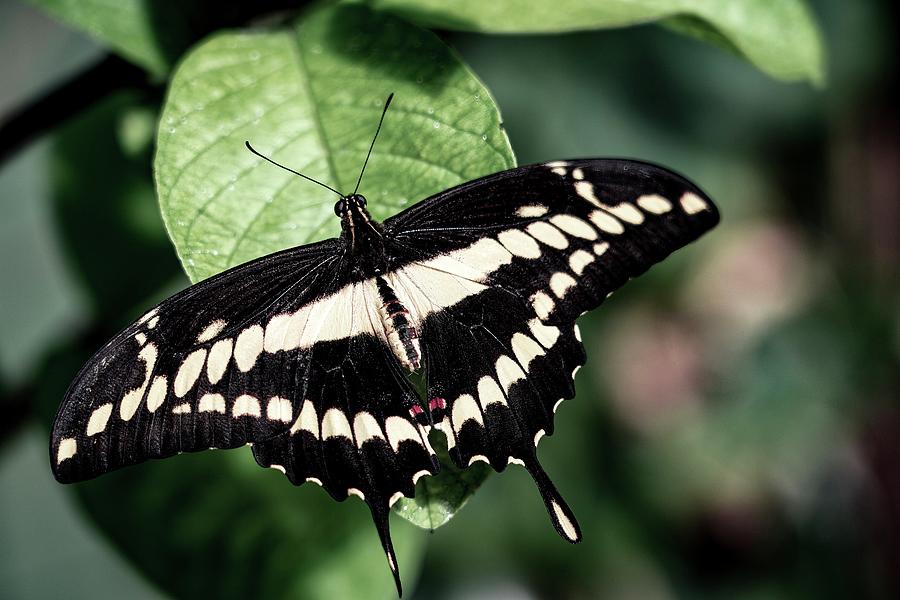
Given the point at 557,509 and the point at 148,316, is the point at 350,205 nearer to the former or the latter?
the point at 148,316

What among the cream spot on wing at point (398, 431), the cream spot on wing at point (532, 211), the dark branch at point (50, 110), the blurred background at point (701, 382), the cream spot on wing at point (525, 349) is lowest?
the blurred background at point (701, 382)

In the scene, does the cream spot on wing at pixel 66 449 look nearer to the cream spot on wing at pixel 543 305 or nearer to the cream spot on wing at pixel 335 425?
the cream spot on wing at pixel 335 425

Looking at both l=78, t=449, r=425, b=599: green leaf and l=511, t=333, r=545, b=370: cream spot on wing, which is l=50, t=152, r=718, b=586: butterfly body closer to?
l=511, t=333, r=545, b=370: cream spot on wing

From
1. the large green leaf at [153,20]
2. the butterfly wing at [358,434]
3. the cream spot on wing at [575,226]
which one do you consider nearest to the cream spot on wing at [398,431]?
the butterfly wing at [358,434]

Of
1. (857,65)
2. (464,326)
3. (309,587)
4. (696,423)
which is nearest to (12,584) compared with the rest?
(309,587)

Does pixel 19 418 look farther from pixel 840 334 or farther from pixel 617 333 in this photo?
pixel 840 334

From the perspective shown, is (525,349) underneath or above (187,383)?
underneath

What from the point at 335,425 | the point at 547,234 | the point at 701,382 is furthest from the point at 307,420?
the point at 701,382
